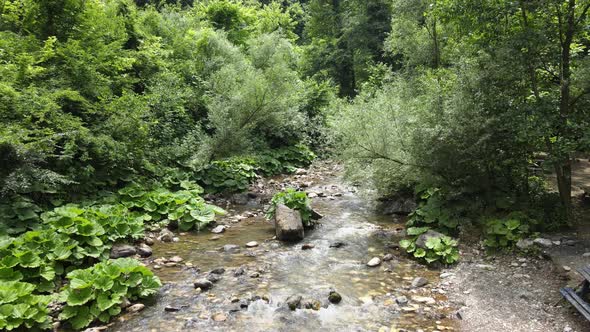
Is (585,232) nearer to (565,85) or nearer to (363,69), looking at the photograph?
(565,85)

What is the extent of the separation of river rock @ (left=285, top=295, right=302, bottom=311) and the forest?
215 cm

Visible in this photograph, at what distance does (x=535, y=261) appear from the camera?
682 centimetres

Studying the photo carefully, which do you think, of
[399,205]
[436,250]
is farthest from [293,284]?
[399,205]

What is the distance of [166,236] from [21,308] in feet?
13.4

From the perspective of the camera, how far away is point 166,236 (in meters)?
9.04

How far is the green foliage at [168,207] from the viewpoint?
9.78 meters

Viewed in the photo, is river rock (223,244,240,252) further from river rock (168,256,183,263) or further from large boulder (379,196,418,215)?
large boulder (379,196,418,215)

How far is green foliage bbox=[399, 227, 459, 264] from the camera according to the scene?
24.5ft

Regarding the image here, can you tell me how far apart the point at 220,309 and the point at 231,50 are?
49.1 feet

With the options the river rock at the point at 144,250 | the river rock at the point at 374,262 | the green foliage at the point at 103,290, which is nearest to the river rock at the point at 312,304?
the river rock at the point at 374,262

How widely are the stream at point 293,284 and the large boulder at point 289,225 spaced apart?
0.81 ft

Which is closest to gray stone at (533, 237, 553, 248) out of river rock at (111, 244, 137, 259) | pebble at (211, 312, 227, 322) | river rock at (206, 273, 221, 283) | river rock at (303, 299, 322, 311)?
river rock at (303, 299, 322, 311)

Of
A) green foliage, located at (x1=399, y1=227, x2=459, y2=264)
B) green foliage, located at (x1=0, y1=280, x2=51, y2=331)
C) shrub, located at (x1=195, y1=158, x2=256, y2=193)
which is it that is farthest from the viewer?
shrub, located at (x1=195, y1=158, x2=256, y2=193)

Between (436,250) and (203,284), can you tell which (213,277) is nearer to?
(203,284)
